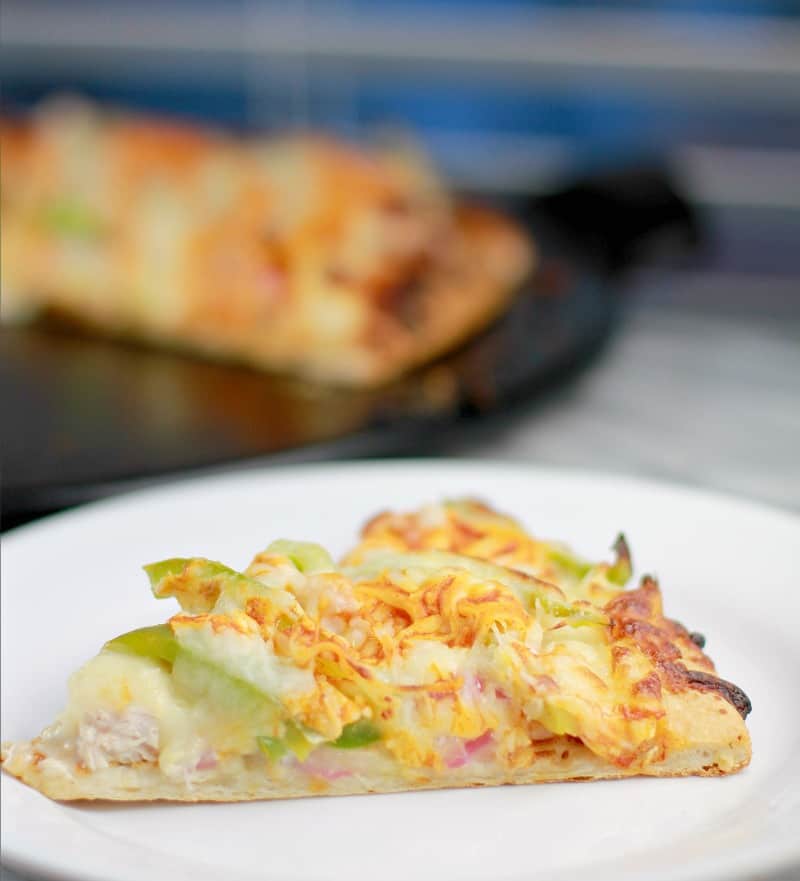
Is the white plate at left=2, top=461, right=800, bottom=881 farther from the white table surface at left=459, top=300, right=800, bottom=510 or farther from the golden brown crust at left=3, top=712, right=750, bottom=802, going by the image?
the white table surface at left=459, top=300, right=800, bottom=510

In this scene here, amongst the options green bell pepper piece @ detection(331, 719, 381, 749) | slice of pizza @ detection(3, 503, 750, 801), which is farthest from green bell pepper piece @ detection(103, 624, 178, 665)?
green bell pepper piece @ detection(331, 719, 381, 749)

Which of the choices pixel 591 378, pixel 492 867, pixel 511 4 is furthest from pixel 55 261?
pixel 511 4

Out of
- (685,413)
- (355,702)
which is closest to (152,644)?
(355,702)

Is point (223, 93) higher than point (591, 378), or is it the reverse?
point (223, 93)

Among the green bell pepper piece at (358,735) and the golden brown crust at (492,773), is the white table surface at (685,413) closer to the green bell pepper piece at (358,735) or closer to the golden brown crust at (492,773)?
the golden brown crust at (492,773)

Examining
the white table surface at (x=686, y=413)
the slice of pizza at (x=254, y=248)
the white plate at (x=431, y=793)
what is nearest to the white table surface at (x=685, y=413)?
the white table surface at (x=686, y=413)

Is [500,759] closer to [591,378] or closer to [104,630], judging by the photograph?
[104,630]

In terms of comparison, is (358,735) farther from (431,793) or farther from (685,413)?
(685,413)
